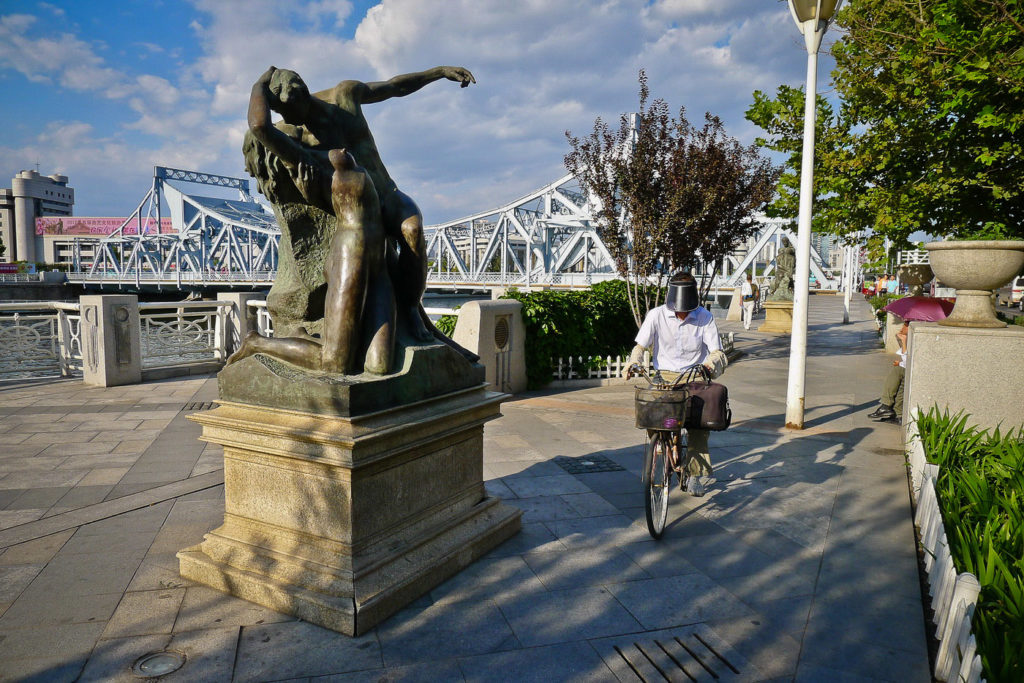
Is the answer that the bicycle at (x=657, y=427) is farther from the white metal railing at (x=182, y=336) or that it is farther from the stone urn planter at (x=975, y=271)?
the white metal railing at (x=182, y=336)

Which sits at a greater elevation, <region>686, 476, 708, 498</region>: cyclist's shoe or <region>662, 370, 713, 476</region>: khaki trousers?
<region>662, 370, 713, 476</region>: khaki trousers

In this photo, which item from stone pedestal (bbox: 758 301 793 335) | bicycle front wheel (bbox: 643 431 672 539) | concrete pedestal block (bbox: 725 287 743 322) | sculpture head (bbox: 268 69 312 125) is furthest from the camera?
concrete pedestal block (bbox: 725 287 743 322)

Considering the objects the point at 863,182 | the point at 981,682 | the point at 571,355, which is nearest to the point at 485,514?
the point at 981,682

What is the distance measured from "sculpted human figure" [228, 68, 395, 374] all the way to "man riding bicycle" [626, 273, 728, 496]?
188 cm

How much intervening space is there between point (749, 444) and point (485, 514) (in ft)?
11.2

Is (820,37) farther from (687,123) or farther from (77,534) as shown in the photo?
(77,534)

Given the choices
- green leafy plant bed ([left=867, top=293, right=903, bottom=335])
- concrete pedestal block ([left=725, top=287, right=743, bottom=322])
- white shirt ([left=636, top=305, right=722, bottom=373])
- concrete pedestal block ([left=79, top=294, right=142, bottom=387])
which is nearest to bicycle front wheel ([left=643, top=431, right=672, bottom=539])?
white shirt ([left=636, top=305, right=722, bottom=373])

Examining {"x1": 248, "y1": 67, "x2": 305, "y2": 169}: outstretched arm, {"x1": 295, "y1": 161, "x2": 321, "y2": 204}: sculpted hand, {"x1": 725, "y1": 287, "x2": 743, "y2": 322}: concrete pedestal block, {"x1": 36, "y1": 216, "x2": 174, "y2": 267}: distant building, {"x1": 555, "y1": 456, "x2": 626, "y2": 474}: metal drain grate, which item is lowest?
{"x1": 555, "y1": 456, "x2": 626, "y2": 474}: metal drain grate

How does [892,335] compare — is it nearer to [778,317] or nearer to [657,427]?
[778,317]

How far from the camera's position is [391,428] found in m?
3.01

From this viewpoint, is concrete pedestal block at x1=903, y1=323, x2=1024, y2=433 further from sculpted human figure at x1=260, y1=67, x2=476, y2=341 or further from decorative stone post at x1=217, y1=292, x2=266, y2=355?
decorative stone post at x1=217, y1=292, x2=266, y2=355

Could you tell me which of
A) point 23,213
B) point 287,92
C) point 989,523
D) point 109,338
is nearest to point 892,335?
point 989,523

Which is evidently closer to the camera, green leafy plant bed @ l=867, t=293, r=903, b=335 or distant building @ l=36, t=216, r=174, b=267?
green leafy plant bed @ l=867, t=293, r=903, b=335

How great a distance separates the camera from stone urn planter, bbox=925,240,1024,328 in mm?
5391
